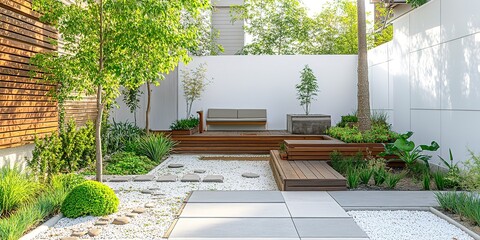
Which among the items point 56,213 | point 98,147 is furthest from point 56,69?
point 56,213

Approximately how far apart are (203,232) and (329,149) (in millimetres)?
4797

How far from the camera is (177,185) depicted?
7.26 metres

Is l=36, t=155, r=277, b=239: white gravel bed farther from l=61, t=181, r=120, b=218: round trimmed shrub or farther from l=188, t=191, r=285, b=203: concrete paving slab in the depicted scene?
l=188, t=191, r=285, b=203: concrete paving slab

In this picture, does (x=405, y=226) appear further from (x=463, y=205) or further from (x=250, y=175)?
(x=250, y=175)

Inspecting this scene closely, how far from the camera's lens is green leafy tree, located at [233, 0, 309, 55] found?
21172 mm

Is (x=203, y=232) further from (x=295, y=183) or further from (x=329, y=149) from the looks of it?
(x=329, y=149)

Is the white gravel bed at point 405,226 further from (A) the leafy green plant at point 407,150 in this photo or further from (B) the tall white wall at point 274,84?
(B) the tall white wall at point 274,84

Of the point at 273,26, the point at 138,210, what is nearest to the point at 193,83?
the point at 273,26

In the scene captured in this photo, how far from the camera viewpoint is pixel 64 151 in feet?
25.5

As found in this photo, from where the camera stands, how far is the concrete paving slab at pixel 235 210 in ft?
16.6

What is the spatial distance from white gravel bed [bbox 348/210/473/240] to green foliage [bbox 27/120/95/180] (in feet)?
14.8

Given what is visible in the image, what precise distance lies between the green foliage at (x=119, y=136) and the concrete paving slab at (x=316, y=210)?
5.90 meters

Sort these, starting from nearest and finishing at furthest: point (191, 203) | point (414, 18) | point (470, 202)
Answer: point (470, 202), point (191, 203), point (414, 18)

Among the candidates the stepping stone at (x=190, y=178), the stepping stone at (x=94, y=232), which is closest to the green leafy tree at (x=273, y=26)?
the stepping stone at (x=190, y=178)
